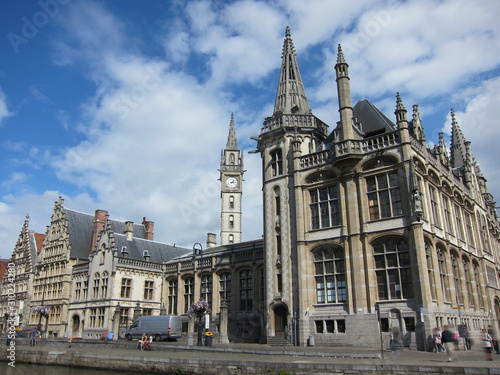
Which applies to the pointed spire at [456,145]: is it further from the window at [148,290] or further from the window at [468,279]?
the window at [148,290]

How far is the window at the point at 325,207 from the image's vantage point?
1182 inches

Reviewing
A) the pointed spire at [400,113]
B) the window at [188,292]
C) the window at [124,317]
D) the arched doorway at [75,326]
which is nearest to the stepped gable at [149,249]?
the window at [124,317]

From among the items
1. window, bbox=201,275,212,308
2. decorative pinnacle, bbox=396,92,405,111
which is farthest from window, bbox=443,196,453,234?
window, bbox=201,275,212,308

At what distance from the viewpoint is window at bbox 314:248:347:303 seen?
28.5 m

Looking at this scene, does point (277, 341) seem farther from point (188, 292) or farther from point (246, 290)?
point (188, 292)

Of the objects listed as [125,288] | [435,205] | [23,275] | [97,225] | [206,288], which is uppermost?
[97,225]

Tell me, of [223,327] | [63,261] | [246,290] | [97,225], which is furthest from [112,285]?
[223,327]

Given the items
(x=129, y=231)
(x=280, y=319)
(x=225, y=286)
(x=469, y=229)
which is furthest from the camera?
(x=129, y=231)

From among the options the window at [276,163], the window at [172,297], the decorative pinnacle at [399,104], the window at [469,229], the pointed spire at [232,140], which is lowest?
the window at [172,297]

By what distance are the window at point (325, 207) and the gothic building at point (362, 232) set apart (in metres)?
0.08

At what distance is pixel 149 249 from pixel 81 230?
10623 millimetres

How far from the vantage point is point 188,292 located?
4534 centimetres

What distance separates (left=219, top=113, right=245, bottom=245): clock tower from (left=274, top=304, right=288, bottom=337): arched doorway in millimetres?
43252

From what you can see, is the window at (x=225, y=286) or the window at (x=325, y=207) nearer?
the window at (x=325, y=207)
